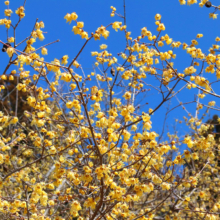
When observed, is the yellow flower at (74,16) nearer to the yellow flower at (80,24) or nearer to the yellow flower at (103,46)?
the yellow flower at (80,24)

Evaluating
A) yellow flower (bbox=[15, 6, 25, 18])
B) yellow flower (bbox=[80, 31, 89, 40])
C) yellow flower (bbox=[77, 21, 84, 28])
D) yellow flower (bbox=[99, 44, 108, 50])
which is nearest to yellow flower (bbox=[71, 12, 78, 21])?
yellow flower (bbox=[77, 21, 84, 28])

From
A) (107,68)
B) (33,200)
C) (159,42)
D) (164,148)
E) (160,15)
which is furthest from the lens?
(107,68)

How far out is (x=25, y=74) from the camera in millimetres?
3361

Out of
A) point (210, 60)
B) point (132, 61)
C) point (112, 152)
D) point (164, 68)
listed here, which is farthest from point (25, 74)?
point (210, 60)

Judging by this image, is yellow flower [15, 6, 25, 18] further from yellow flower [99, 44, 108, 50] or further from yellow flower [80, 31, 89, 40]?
yellow flower [99, 44, 108, 50]

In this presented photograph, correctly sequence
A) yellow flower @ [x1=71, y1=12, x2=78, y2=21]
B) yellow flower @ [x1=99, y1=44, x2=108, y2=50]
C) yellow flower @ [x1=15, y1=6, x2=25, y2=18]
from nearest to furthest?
yellow flower @ [x1=71, y1=12, x2=78, y2=21]
yellow flower @ [x1=15, y1=6, x2=25, y2=18]
yellow flower @ [x1=99, y1=44, x2=108, y2=50]

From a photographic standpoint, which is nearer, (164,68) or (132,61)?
(164,68)

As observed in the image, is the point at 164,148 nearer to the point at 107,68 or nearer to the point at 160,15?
the point at 160,15

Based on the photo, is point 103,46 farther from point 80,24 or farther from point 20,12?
point 80,24

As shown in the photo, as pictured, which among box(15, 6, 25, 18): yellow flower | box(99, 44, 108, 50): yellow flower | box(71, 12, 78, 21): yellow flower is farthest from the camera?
box(99, 44, 108, 50): yellow flower

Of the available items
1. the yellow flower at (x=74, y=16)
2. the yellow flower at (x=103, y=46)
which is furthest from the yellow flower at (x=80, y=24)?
the yellow flower at (x=103, y=46)

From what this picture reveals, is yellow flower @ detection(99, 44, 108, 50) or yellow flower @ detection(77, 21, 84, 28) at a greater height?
yellow flower @ detection(99, 44, 108, 50)

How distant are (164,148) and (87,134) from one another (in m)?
0.99

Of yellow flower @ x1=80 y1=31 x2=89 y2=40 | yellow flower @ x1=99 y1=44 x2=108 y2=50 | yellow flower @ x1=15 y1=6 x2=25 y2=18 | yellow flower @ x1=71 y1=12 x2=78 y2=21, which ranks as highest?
yellow flower @ x1=99 y1=44 x2=108 y2=50
